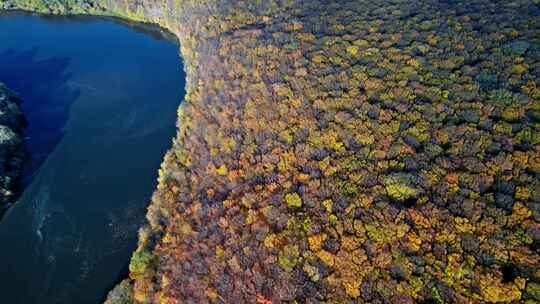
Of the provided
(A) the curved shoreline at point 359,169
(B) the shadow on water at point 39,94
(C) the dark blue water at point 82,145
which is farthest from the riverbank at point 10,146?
(A) the curved shoreline at point 359,169

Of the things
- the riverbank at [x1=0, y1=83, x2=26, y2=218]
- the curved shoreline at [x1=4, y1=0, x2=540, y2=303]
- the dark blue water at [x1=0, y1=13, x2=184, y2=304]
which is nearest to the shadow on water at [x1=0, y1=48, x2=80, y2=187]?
the dark blue water at [x1=0, y1=13, x2=184, y2=304]

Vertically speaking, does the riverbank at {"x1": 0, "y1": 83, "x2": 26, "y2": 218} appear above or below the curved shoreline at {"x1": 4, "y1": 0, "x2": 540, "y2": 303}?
below

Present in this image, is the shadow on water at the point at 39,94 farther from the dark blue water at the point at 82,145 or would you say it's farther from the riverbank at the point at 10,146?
the riverbank at the point at 10,146

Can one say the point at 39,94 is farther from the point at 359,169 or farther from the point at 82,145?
the point at 359,169

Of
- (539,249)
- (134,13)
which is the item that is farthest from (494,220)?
(134,13)

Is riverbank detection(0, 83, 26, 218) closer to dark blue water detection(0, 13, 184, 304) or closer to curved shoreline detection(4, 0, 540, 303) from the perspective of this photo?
dark blue water detection(0, 13, 184, 304)

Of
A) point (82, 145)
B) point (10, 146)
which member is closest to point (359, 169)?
point (82, 145)
